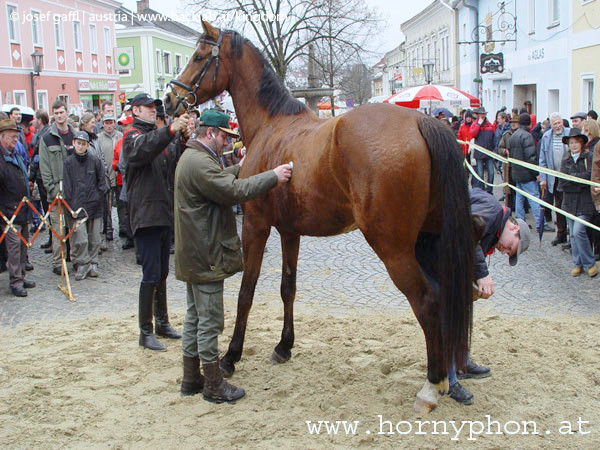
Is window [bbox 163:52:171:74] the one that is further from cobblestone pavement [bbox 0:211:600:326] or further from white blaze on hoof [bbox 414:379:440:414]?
white blaze on hoof [bbox 414:379:440:414]

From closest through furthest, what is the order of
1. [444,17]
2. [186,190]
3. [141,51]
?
1. [186,190]
2. [444,17]
3. [141,51]

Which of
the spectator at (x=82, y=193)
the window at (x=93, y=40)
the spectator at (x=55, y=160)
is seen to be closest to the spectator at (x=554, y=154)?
the spectator at (x=82, y=193)

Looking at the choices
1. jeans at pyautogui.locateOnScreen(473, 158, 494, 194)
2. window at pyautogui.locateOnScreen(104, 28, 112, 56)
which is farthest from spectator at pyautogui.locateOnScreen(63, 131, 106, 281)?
window at pyautogui.locateOnScreen(104, 28, 112, 56)

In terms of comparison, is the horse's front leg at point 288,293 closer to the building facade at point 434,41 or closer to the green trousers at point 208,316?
the green trousers at point 208,316

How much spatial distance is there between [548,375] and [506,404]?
578 mm

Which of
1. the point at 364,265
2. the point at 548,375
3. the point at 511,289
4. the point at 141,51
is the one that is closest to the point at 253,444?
the point at 548,375

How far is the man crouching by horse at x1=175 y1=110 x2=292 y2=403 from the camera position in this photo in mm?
3975

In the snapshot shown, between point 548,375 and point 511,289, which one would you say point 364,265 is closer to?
point 511,289

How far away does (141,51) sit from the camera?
152ft

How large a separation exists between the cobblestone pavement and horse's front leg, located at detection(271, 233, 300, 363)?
1.43 metres

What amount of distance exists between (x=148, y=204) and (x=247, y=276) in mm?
1092

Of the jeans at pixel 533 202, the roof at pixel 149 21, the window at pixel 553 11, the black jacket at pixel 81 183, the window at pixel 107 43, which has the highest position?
the roof at pixel 149 21

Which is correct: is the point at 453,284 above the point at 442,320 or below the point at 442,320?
above

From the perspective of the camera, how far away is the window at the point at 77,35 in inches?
1330
